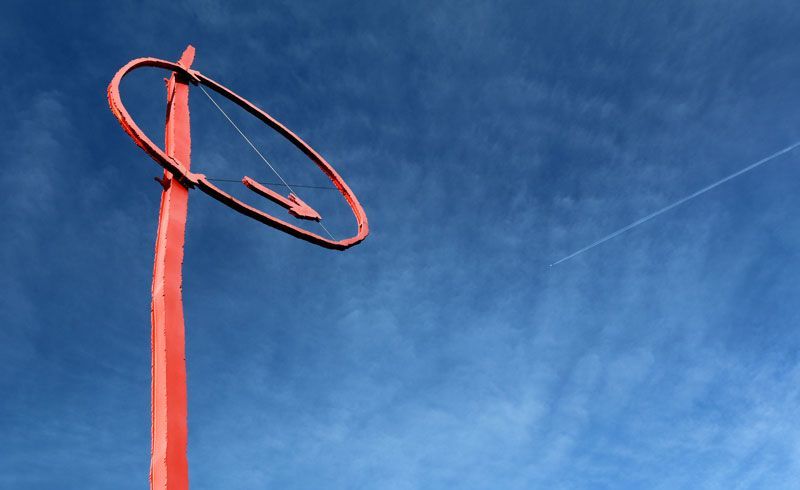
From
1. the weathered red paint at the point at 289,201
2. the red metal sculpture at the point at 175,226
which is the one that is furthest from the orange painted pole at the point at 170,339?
the weathered red paint at the point at 289,201

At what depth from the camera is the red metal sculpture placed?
10.3 meters

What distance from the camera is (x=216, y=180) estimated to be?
14711mm

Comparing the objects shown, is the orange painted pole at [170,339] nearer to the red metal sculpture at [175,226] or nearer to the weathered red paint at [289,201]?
the red metal sculpture at [175,226]

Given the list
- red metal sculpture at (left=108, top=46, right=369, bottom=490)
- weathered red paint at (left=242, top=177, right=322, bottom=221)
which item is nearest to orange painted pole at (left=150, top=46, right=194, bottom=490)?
red metal sculpture at (left=108, top=46, right=369, bottom=490)

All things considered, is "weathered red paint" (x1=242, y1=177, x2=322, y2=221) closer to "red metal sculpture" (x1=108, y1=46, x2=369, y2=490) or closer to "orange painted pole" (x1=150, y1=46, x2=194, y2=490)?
"red metal sculpture" (x1=108, y1=46, x2=369, y2=490)

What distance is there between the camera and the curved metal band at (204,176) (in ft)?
43.3

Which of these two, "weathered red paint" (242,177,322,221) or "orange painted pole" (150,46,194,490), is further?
"weathered red paint" (242,177,322,221)

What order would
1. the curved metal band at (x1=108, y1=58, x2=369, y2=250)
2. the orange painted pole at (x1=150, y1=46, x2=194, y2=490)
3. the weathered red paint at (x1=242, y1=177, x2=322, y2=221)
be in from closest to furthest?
the orange painted pole at (x1=150, y1=46, x2=194, y2=490)
the curved metal band at (x1=108, y1=58, x2=369, y2=250)
the weathered red paint at (x1=242, y1=177, x2=322, y2=221)

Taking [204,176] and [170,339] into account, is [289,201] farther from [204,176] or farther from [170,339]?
[170,339]

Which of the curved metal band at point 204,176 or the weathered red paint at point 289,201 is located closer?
the curved metal band at point 204,176

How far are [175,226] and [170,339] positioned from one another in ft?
10.0

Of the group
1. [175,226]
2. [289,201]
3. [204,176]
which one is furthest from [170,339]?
[289,201]

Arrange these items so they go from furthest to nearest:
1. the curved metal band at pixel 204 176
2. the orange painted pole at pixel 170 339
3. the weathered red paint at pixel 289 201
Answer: the weathered red paint at pixel 289 201
the curved metal band at pixel 204 176
the orange painted pole at pixel 170 339

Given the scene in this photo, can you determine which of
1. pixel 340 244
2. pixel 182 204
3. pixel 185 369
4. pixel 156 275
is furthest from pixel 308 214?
pixel 185 369
